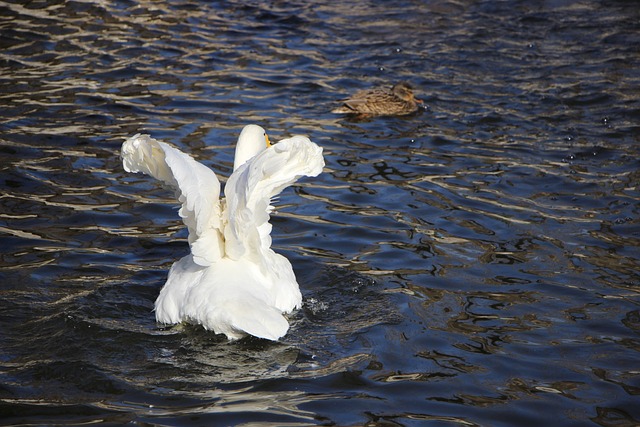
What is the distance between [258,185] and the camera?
19.2ft

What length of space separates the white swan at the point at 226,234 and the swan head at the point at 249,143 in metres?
0.85

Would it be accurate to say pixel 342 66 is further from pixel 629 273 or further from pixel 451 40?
pixel 629 273

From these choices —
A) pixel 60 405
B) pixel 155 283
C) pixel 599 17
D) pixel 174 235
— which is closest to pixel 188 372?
pixel 60 405

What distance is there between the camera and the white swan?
5609 millimetres

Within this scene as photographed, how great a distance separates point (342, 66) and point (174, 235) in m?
6.09

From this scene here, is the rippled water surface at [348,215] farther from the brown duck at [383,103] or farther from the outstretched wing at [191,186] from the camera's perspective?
the outstretched wing at [191,186]

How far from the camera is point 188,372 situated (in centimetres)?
525

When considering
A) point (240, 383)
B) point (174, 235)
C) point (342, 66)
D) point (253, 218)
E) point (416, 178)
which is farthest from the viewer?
point (342, 66)

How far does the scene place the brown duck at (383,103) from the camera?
36.1 feet

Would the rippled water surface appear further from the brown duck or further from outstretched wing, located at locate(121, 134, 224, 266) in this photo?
outstretched wing, located at locate(121, 134, 224, 266)

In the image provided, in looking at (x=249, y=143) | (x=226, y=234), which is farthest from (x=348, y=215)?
(x=226, y=234)

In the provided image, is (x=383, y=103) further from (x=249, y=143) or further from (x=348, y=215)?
(x=249, y=143)

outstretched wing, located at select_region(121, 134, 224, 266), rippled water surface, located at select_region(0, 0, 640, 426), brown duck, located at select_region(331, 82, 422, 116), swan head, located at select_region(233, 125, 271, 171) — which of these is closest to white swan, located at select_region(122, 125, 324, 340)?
outstretched wing, located at select_region(121, 134, 224, 266)

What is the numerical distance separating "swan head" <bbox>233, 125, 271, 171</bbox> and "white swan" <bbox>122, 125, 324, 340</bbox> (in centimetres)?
85
